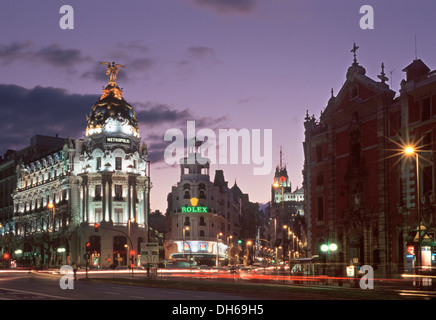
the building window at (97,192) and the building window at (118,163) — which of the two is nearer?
the building window at (97,192)

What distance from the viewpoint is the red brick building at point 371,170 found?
55.5m

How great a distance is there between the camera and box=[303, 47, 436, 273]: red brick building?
55500 mm

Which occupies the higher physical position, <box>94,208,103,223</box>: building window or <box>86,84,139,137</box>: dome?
<box>86,84,139,137</box>: dome

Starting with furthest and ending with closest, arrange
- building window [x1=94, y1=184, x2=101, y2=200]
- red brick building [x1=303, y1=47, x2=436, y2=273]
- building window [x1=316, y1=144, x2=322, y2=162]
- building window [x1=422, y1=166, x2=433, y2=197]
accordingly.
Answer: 1. building window [x1=94, y1=184, x2=101, y2=200]
2. building window [x1=316, y1=144, x2=322, y2=162]
3. red brick building [x1=303, y1=47, x2=436, y2=273]
4. building window [x1=422, y1=166, x2=433, y2=197]

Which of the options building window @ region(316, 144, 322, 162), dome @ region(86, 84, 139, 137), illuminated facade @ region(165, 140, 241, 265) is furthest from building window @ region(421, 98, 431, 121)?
illuminated facade @ region(165, 140, 241, 265)

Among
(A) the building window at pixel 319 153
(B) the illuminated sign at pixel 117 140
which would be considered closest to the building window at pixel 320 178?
(A) the building window at pixel 319 153

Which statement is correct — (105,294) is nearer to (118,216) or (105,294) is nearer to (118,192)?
(118,216)

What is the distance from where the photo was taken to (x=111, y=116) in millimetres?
116375

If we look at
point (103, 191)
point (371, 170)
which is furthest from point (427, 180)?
point (103, 191)

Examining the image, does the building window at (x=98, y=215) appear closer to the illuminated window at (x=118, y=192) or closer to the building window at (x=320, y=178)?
the illuminated window at (x=118, y=192)

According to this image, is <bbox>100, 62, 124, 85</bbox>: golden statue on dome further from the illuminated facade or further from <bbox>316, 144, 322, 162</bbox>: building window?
<bbox>316, 144, 322, 162</bbox>: building window

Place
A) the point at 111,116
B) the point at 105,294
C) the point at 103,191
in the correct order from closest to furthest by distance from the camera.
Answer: the point at 105,294, the point at 103,191, the point at 111,116

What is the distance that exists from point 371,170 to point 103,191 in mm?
63239

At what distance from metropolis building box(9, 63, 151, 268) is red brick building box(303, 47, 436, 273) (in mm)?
49712
